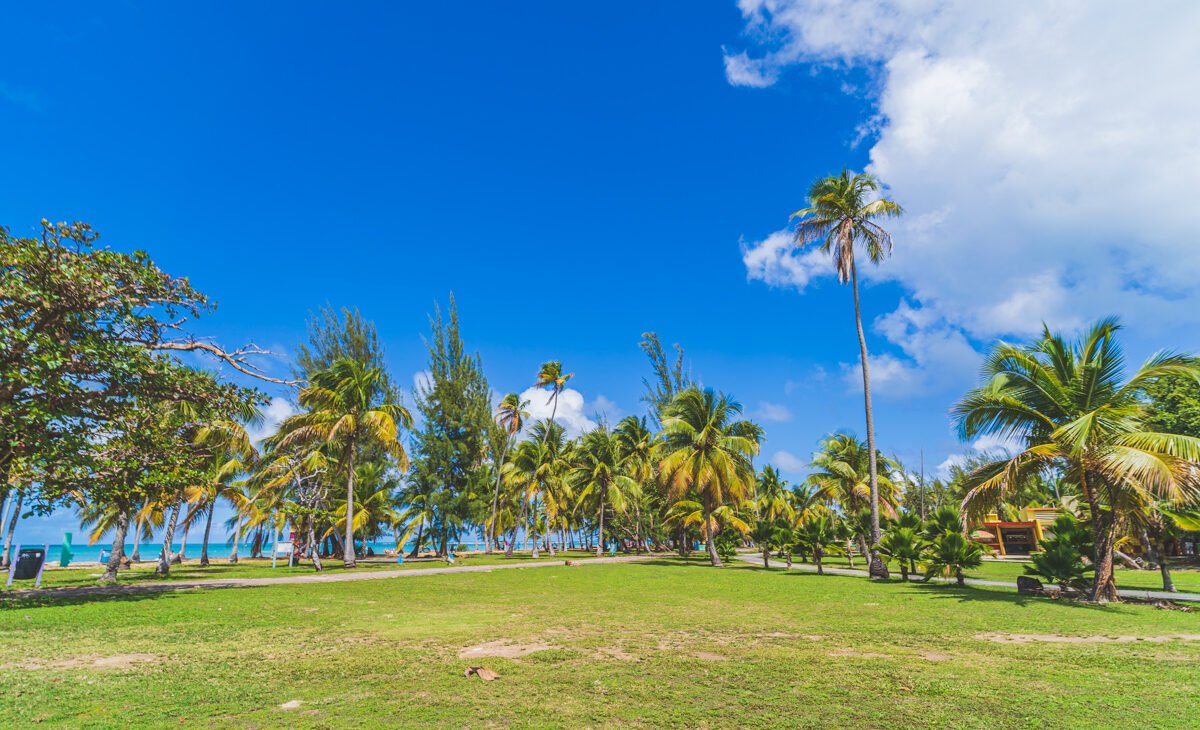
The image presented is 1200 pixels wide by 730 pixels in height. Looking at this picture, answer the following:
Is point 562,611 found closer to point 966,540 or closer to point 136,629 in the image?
point 136,629

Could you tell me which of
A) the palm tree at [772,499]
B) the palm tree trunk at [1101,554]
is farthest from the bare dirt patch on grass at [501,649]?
the palm tree at [772,499]

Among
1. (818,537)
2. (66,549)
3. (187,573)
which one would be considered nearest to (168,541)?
(187,573)

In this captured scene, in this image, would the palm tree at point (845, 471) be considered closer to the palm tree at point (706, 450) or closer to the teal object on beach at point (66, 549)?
the palm tree at point (706, 450)

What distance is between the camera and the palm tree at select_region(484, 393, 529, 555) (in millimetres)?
40219

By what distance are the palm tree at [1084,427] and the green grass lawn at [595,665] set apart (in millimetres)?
2436

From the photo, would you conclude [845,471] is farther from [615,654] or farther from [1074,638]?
[615,654]

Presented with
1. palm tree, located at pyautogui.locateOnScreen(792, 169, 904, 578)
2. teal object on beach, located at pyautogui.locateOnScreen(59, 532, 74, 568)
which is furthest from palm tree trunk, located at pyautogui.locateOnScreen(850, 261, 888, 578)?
teal object on beach, located at pyautogui.locateOnScreen(59, 532, 74, 568)

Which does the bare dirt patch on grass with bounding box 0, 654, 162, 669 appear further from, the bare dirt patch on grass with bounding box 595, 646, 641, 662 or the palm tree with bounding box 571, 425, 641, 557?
the palm tree with bounding box 571, 425, 641, 557

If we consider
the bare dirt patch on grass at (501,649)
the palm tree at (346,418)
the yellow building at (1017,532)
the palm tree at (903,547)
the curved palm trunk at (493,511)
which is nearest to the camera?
the bare dirt patch on grass at (501,649)

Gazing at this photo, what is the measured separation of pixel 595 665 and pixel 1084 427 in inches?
483

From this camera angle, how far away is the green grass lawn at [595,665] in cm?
487

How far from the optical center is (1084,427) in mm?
12156

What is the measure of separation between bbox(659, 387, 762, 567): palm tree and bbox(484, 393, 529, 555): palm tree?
1382cm

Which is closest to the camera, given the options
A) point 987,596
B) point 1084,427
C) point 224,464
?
point 1084,427
